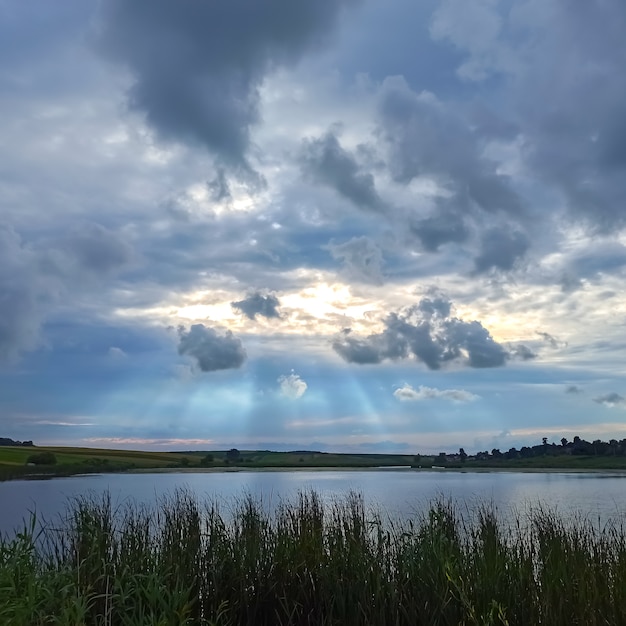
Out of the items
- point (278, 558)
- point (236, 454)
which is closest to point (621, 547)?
point (278, 558)

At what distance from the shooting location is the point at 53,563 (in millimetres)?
8805

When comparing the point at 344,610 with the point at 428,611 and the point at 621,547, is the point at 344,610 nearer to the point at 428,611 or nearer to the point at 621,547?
the point at 428,611

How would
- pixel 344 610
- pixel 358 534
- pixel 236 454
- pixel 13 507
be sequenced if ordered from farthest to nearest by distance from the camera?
pixel 236 454
pixel 13 507
pixel 358 534
pixel 344 610

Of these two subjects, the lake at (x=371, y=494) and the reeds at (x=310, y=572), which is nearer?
the reeds at (x=310, y=572)

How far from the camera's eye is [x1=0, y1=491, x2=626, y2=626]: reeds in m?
7.52

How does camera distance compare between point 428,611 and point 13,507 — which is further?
point 13,507

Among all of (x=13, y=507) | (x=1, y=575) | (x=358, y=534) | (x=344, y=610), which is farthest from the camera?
(x=13, y=507)

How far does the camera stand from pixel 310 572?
8.98m

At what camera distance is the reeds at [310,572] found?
7516 mm

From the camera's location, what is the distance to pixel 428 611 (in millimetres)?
7910

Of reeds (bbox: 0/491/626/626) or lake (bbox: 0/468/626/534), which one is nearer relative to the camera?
reeds (bbox: 0/491/626/626)

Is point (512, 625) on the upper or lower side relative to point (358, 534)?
lower

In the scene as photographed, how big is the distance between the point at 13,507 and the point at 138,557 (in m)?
26.4

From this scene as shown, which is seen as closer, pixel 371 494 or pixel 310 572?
pixel 310 572
